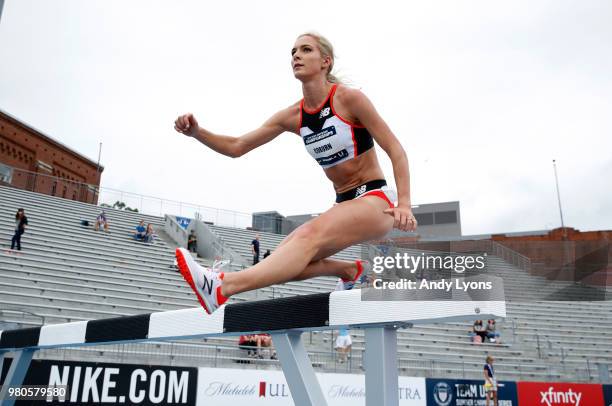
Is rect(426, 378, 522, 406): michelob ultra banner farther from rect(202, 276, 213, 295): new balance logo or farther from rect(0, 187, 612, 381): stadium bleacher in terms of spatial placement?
rect(202, 276, 213, 295): new balance logo

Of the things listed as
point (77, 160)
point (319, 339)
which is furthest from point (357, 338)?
point (77, 160)

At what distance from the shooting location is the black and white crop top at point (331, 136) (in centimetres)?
234

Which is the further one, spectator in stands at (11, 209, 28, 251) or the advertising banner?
the advertising banner

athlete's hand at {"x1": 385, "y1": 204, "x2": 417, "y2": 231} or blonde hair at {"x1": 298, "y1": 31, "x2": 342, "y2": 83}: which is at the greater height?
blonde hair at {"x1": 298, "y1": 31, "x2": 342, "y2": 83}

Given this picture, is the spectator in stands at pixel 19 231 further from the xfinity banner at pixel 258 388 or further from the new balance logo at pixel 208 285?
the new balance logo at pixel 208 285

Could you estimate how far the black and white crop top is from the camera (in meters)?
2.34

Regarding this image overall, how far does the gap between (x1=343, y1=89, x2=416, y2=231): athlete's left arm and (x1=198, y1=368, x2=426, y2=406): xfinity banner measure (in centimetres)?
755

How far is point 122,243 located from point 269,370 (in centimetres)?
828

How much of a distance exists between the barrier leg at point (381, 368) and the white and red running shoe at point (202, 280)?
2.15 feet

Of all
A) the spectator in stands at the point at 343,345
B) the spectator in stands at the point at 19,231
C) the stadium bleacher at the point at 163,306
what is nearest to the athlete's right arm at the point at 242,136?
the stadium bleacher at the point at 163,306

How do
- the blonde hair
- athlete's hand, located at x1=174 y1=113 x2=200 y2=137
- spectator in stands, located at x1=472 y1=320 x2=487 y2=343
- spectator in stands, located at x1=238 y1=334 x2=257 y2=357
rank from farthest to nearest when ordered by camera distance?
spectator in stands, located at x1=472 y1=320 x2=487 y2=343
spectator in stands, located at x1=238 y1=334 x2=257 y2=357
athlete's hand, located at x1=174 y1=113 x2=200 y2=137
the blonde hair

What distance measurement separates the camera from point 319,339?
44.3ft

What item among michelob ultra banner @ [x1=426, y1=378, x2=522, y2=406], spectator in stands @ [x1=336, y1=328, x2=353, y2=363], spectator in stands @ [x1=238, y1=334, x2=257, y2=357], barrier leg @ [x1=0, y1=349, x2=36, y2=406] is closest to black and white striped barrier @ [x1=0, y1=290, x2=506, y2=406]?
barrier leg @ [x1=0, y1=349, x2=36, y2=406]

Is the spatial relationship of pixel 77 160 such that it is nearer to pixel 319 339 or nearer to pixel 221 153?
pixel 319 339
